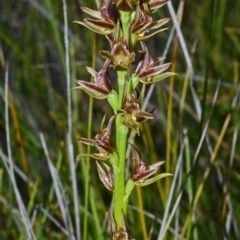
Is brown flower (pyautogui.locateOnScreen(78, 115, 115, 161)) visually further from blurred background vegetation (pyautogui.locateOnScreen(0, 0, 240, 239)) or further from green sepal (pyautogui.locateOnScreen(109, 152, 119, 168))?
blurred background vegetation (pyautogui.locateOnScreen(0, 0, 240, 239))

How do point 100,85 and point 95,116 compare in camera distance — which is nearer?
point 100,85

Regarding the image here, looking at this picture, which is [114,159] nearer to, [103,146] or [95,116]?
[103,146]

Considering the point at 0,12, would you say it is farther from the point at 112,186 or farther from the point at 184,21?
the point at 112,186

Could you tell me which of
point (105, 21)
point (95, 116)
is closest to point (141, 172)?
point (105, 21)

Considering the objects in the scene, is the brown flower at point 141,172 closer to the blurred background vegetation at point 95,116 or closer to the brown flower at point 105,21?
the brown flower at point 105,21

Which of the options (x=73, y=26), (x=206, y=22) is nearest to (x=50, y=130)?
(x=73, y=26)

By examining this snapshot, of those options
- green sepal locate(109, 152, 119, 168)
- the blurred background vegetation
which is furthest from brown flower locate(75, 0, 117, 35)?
the blurred background vegetation
